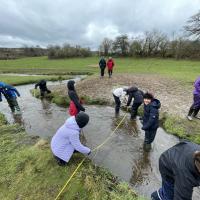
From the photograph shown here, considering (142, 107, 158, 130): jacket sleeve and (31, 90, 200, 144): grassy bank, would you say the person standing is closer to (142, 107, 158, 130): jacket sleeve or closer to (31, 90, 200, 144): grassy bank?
(31, 90, 200, 144): grassy bank

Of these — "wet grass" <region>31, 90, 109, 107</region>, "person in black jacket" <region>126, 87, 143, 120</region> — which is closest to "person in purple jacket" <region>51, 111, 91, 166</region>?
"person in black jacket" <region>126, 87, 143, 120</region>

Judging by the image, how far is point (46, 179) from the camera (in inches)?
212

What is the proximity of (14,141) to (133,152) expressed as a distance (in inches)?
154

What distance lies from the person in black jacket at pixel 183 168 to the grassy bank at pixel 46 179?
1695mm

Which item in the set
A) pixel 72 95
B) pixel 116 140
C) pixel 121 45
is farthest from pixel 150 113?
pixel 121 45

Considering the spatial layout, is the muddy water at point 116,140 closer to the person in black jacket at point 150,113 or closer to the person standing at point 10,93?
the person standing at point 10,93

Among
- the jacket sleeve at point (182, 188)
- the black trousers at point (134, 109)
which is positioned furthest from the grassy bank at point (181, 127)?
the jacket sleeve at point (182, 188)

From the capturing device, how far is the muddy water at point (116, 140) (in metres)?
6.09

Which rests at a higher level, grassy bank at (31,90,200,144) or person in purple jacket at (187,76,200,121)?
person in purple jacket at (187,76,200,121)

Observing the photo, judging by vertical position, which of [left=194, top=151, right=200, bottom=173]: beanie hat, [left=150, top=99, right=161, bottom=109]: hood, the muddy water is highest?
[left=194, top=151, right=200, bottom=173]: beanie hat

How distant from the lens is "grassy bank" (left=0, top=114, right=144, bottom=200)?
4895mm

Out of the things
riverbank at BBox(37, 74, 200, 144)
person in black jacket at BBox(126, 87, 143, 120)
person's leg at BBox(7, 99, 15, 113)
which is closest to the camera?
riverbank at BBox(37, 74, 200, 144)

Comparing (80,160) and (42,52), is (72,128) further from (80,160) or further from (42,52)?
(42,52)

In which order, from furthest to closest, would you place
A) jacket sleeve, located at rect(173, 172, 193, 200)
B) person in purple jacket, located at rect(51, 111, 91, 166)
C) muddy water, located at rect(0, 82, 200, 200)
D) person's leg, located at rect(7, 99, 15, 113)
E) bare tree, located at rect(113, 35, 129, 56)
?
bare tree, located at rect(113, 35, 129, 56)
person's leg, located at rect(7, 99, 15, 113)
muddy water, located at rect(0, 82, 200, 200)
person in purple jacket, located at rect(51, 111, 91, 166)
jacket sleeve, located at rect(173, 172, 193, 200)
